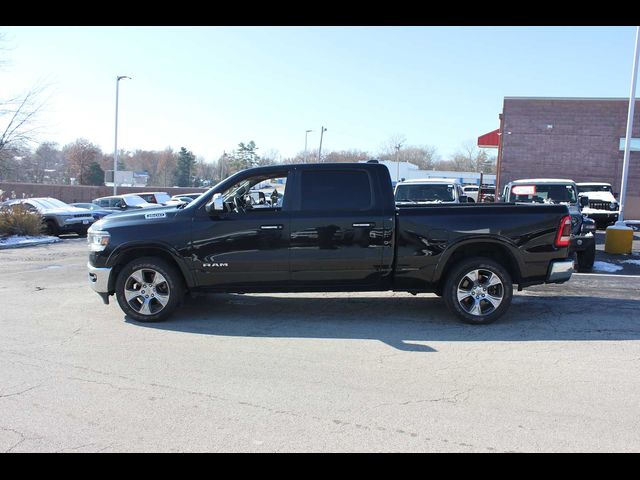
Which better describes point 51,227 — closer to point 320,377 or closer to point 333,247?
point 333,247

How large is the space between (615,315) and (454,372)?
346 cm

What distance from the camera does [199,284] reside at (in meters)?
6.50

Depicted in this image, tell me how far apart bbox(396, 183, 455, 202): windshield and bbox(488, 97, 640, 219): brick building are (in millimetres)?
18973

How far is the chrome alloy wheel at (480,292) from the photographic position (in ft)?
20.8

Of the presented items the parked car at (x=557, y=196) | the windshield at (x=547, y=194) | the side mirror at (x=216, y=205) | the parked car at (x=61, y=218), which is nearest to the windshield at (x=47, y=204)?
the parked car at (x=61, y=218)

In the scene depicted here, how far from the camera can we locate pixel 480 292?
634 cm

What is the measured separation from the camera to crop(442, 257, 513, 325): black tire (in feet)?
20.7

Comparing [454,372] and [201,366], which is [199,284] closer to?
[201,366]

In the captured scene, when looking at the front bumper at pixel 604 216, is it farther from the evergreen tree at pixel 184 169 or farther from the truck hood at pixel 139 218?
the evergreen tree at pixel 184 169

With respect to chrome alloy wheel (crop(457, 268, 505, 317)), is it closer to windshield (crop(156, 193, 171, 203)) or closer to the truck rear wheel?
the truck rear wheel

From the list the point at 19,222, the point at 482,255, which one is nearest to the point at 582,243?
the point at 482,255

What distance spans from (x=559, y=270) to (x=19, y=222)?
17.6m
